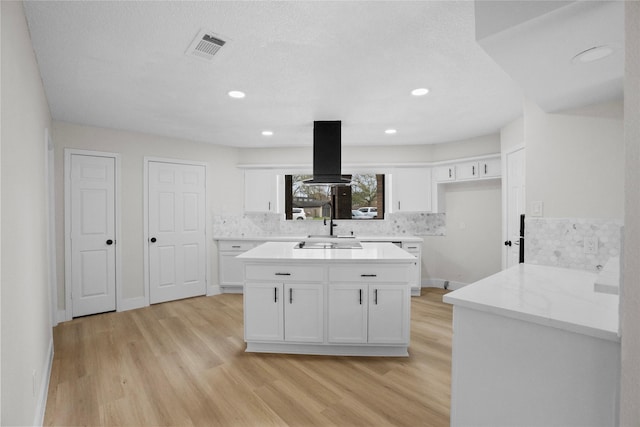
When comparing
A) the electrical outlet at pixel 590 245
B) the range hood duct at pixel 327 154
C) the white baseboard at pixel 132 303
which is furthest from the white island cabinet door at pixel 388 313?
the white baseboard at pixel 132 303

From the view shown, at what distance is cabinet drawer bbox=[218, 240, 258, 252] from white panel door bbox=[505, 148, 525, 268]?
3591 millimetres

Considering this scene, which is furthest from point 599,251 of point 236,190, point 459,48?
point 236,190

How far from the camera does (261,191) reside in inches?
198

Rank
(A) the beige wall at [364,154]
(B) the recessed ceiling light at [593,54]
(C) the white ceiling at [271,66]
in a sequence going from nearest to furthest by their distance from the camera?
(B) the recessed ceiling light at [593,54]
(C) the white ceiling at [271,66]
(A) the beige wall at [364,154]

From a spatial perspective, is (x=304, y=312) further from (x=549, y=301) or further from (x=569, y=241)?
(x=569, y=241)

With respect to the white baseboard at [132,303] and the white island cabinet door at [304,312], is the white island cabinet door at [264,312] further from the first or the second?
the white baseboard at [132,303]

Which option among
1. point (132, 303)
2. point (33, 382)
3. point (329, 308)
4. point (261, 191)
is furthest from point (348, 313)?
point (132, 303)

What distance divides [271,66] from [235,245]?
3.12 meters

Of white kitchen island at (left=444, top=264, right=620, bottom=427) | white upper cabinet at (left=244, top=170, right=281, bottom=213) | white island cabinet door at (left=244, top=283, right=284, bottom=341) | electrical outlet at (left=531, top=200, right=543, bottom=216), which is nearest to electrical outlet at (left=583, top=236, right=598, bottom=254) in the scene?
electrical outlet at (left=531, top=200, right=543, bottom=216)

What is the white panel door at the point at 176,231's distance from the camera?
13.7 feet

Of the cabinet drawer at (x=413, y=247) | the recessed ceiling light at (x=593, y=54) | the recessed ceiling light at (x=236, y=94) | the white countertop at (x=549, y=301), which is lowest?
the cabinet drawer at (x=413, y=247)

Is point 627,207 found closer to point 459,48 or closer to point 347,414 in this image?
point 459,48

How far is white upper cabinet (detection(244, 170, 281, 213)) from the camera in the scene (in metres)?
5.00

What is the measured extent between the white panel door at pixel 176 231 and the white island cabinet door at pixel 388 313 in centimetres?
306
